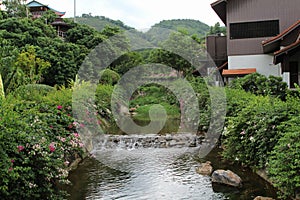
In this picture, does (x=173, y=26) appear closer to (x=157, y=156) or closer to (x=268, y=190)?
(x=157, y=156)

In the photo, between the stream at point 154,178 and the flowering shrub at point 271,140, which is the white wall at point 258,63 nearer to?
the stream at point 154,178

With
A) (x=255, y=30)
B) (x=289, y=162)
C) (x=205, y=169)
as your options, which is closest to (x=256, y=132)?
(x=205, y=169)

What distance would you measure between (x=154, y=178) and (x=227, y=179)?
1.71 m

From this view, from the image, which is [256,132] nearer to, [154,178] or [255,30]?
[154,178]

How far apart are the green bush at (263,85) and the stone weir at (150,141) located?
3.49 metres

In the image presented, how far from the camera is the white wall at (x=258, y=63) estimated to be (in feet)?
69.1

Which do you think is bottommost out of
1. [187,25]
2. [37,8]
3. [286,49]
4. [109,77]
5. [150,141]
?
[150,141]

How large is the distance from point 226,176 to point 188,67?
25.0 m

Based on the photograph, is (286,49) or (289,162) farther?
(286,49)

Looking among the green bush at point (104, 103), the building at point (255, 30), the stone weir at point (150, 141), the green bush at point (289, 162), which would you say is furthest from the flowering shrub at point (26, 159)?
the building at point (255, 30)

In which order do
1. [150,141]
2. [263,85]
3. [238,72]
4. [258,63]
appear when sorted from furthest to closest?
[258,63]
[238,72]
[263,85]
[150,141]

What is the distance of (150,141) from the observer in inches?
539

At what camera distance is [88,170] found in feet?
31.6

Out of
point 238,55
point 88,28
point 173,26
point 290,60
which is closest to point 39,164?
point 290,60
